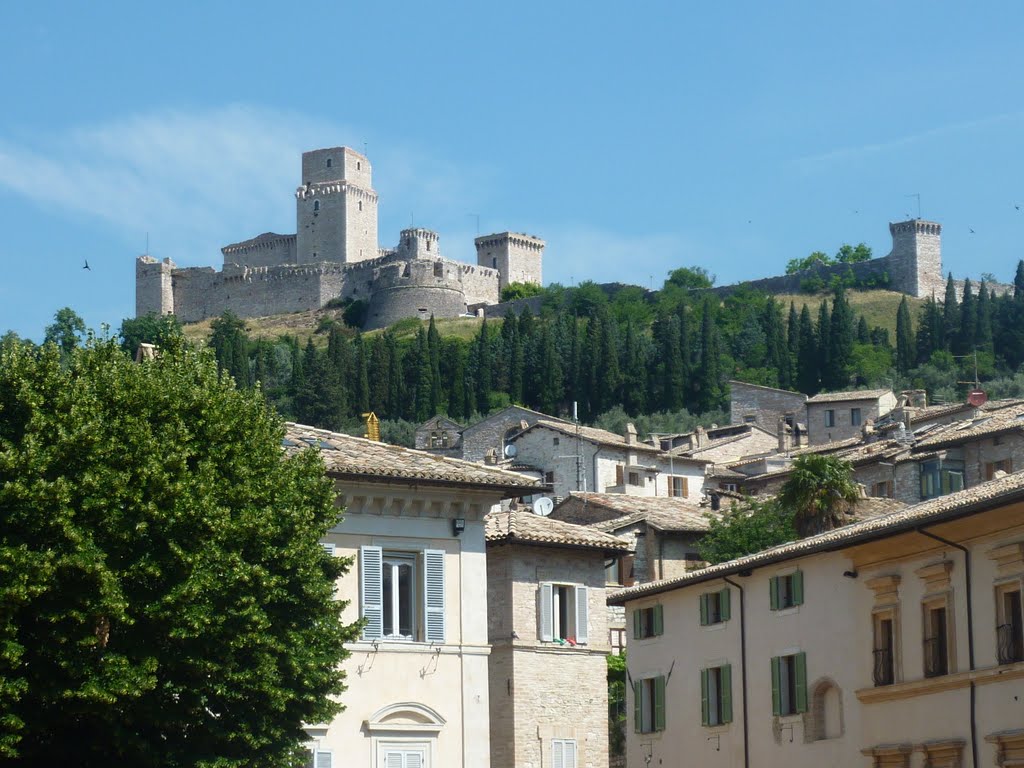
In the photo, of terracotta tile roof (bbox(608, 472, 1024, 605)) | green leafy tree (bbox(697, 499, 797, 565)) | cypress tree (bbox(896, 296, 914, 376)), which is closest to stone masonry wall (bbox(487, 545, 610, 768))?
terracotta tile roof (bbox(608, 472, 1024, 605))

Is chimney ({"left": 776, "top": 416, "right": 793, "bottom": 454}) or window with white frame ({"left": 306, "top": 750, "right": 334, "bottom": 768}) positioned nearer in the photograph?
window with white frame ({"left": 306, "top": 750, "right": 334, "bottom": 768})

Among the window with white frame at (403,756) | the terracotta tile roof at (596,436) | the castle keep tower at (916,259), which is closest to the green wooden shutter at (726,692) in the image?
the window with white frame at (403,756)

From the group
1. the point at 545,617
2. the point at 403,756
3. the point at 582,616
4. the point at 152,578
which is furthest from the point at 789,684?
the point at 152,578

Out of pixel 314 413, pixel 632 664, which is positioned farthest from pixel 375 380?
pixel 632 664

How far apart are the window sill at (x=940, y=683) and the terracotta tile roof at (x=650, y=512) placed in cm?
2264

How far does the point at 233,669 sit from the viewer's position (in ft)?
92.2

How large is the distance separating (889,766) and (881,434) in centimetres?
4683

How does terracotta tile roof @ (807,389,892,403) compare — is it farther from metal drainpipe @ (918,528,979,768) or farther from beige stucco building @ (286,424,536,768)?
beige stucco building @ (286,424,536,768)

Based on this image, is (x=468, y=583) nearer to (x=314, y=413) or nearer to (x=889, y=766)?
(x=889, y=766)

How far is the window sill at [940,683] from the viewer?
3238 centimetres

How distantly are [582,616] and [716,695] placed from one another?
3784 mm

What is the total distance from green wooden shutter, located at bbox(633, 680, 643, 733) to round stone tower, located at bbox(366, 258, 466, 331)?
145 metres

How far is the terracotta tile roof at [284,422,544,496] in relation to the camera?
107 feet

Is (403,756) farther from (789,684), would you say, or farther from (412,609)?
(789,684)
